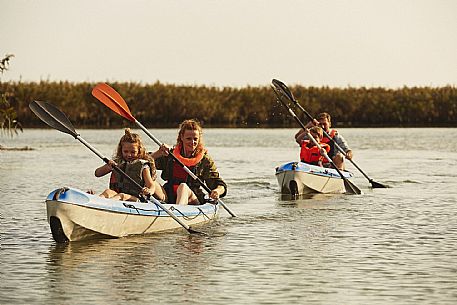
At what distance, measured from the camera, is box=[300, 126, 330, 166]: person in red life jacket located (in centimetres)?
1631

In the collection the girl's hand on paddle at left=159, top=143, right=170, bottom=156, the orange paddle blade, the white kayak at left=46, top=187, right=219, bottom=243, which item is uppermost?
the orange paddle blade

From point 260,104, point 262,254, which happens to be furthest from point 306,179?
point 260,104

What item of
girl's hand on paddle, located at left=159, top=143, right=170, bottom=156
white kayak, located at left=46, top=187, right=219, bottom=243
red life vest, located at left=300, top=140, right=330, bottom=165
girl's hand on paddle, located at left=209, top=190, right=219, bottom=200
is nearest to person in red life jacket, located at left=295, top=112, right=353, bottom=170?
red life vest, located at left=300, top=140, right=330, bottom=165

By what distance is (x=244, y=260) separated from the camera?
31.2 ft

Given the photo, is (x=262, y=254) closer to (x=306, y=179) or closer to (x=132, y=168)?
(x=132, y=168)

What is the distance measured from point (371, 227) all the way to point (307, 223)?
78cm

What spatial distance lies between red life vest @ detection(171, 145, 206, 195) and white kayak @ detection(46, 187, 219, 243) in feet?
1.69

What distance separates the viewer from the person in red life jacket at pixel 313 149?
16312 millimetres

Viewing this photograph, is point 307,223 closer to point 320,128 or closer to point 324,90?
point 320,128

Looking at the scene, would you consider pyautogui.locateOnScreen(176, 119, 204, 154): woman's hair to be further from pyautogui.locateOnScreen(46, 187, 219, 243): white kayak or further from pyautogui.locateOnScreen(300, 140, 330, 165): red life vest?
pyautogui.locateOnScreen(300, 140, 330, 165): red life vest

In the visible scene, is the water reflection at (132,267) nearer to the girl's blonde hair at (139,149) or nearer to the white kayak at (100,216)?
the white kayak at (100,216)

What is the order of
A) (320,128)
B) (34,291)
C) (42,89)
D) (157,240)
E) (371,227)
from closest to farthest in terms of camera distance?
(34,291), (157,240), (371,227), (320,128), (42,89)

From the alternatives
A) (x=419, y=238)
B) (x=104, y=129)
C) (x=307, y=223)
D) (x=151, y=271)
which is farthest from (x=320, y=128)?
(x=104, y=129)

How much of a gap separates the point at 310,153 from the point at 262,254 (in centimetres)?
671
